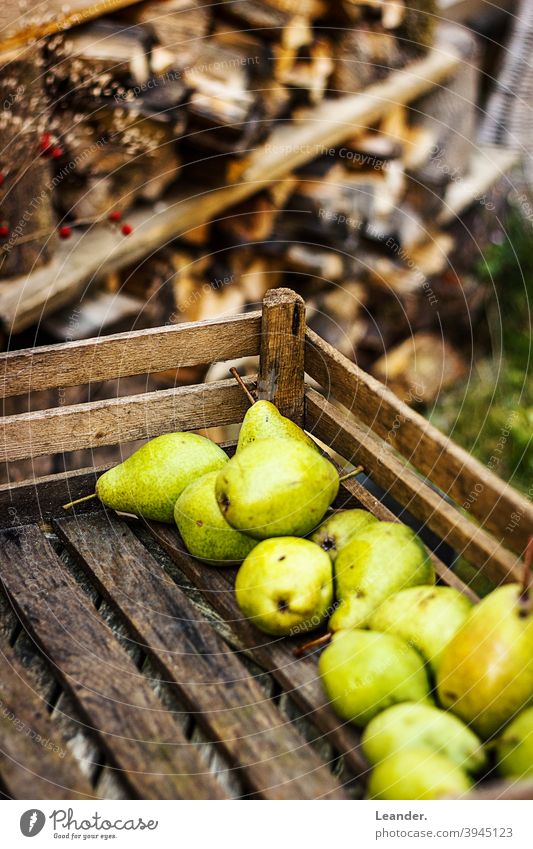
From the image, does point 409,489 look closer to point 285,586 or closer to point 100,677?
point 285,586

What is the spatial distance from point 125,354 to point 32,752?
0.72m

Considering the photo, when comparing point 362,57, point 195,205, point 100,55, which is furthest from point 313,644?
point 362,57

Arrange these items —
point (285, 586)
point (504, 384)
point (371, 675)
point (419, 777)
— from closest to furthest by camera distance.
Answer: point (419, 777) → point (371, 675) → point (285, 586) → point (504, 384)

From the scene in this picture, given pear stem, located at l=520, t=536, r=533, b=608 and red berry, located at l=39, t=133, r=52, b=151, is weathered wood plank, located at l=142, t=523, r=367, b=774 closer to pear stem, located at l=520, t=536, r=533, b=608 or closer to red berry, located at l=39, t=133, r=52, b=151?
pear stem, located at l=520, t=536, r=533, b=608

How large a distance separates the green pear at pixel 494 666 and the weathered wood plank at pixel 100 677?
0.36 meters

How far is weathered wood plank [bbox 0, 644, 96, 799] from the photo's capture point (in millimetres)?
1153

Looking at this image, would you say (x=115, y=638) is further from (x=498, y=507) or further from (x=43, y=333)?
(x=43, y=333)

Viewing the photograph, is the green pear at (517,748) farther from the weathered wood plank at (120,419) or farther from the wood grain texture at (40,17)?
the wood grain texture at (40,17)

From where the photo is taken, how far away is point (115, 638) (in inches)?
54.9

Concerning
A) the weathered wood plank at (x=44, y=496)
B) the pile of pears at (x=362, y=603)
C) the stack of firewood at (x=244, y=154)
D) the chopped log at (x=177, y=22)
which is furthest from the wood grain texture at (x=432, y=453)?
the chopped log at (x=177, y=22)

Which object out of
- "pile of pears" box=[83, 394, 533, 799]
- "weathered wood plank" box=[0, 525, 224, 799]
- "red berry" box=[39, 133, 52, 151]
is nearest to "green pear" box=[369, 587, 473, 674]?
"pile of pears" box=[83, 394, 533, 799]

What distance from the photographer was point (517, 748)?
1068mm

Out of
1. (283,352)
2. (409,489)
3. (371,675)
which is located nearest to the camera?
(371,675)

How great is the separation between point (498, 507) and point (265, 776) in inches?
19.7
